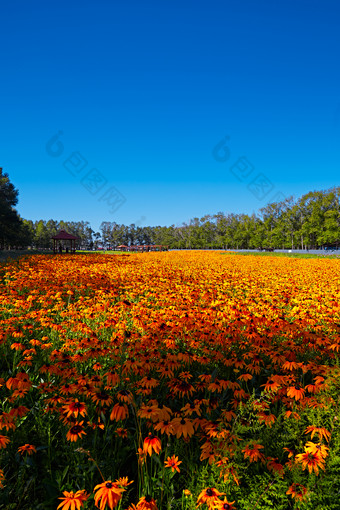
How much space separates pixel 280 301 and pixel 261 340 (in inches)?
175

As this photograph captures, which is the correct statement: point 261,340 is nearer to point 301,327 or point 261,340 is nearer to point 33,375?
point 301,327

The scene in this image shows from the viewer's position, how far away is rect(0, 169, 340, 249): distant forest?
4491 cm

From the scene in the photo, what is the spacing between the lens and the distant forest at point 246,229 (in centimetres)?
4491

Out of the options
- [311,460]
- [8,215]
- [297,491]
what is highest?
[8,215]

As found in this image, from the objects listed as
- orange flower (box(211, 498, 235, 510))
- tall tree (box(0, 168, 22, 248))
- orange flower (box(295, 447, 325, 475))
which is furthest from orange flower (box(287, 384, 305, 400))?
tall tree (box(0, 168, 22, 248))

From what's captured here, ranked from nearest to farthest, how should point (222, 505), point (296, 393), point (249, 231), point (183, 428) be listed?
point (222, 505) < point (183, 428) < point (296, 393) < point (249, 231)

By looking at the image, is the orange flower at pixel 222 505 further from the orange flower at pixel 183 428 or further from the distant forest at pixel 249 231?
the distant forest at pixel 249 231

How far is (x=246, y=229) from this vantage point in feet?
316

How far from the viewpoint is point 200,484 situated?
222 cm

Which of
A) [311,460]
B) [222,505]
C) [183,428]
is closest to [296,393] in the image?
[311,460]

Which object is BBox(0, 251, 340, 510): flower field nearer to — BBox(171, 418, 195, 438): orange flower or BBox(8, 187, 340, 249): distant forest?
BBox(171, 418, 195, 438): orange flower

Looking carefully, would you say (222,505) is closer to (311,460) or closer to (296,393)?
(311,460)

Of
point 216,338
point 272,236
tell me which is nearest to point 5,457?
point 216,338

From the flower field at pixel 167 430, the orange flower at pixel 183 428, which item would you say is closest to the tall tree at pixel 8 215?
the flower field at pixel 167 430
